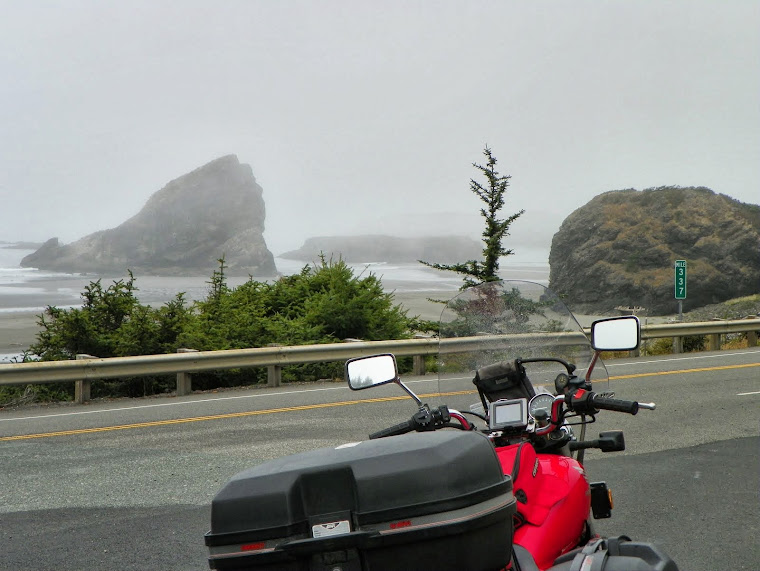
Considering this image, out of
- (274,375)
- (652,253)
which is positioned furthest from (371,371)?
(652,253)

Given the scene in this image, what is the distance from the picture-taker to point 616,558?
2.37m

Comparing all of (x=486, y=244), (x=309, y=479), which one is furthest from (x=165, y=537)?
(x=486, y=244)

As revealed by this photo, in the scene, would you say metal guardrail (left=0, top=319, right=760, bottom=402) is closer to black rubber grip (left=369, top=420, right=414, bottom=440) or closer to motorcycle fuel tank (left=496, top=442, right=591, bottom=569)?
black rubber grip (left=369, top=420, right=414, bottom=440)

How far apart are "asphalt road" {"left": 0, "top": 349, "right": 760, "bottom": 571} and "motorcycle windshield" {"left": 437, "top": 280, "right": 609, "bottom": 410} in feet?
0.44

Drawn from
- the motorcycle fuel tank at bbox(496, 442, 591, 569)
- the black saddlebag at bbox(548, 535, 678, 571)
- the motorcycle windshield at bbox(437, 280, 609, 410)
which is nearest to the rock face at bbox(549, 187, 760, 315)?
the motorcycle windshield at bbox(437, 280, 609, 410)

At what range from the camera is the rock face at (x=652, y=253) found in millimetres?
40062

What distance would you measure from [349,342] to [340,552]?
510 inches

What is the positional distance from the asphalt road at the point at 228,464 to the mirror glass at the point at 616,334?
0.57 m

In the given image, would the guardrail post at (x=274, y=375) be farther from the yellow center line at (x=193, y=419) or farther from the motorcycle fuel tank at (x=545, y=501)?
the motorcycle fuel tank at (x=545, y=501)

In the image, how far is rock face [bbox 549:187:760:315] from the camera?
40.1 metres

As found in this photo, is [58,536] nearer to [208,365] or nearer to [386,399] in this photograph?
[386,399]

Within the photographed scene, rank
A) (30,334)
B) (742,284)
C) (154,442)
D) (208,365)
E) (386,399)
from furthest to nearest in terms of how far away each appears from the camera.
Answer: (742,284) < (30,334) < (208,365) < (386,399) < (154,442)

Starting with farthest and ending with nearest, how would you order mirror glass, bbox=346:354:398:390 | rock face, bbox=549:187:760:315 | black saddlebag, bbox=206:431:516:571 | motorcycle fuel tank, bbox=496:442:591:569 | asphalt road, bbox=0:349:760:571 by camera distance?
rock face, bbox=549:187:760:315 → asphalt road, bbox=0:349:760:571 → mirror glass, bbox=346:354:398:390 → motorcycle fuel tank, bbox=496:442:591:569 → black saddlebag, bbox=206:431:516:571

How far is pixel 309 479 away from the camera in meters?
2.25
